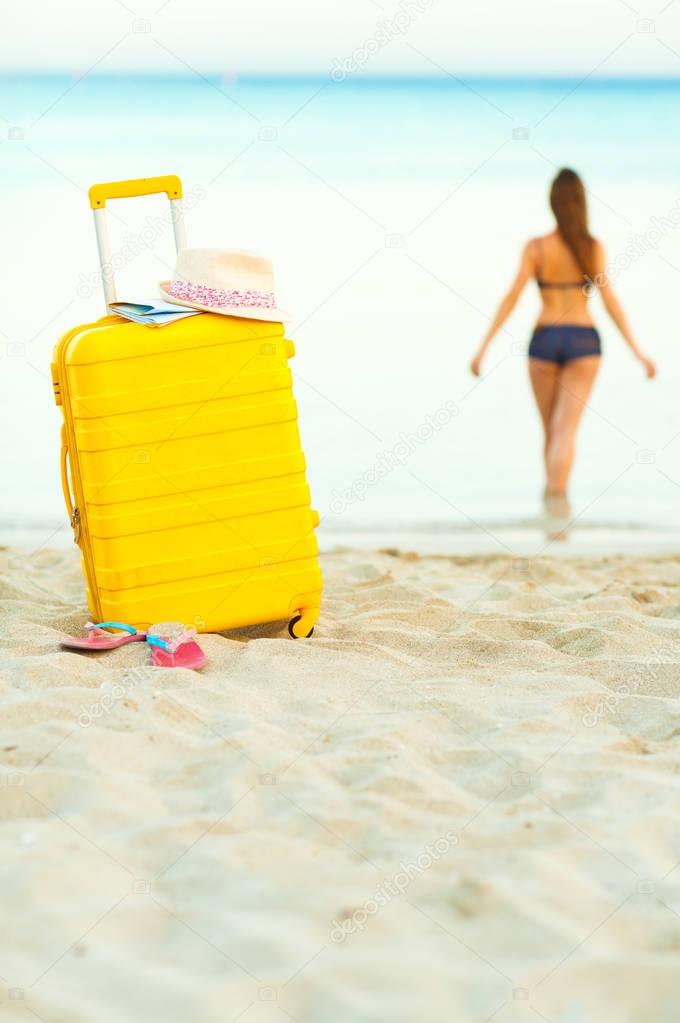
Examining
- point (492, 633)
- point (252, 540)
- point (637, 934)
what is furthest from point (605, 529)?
point (637, 934)

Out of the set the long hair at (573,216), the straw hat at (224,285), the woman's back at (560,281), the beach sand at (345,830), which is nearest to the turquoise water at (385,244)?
the woman's back at (560,281)

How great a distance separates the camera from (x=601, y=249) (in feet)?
19.7

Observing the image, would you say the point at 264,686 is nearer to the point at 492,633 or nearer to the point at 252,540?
the point at 252,540

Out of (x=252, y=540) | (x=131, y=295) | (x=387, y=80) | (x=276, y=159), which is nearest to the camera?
→ (x=252, y=540)

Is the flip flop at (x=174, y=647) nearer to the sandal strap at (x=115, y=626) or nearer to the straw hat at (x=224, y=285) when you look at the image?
the sandal strap at (x=115, y=626)

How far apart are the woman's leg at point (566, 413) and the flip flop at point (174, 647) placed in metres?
3.63

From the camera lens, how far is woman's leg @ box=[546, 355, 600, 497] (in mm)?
6105

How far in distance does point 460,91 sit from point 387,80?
1649mm

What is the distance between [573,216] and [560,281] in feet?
1.16

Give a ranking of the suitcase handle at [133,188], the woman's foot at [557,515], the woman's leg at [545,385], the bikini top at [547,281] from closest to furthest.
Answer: the suitcase handle at [133,188], the woman's foot at [557,515], the bikini top at [547,281], the woman's leg at [545,385]

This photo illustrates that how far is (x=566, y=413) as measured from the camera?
6.14 meters

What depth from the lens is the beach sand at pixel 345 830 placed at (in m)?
1.62

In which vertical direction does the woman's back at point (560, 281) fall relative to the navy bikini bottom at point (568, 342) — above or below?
above

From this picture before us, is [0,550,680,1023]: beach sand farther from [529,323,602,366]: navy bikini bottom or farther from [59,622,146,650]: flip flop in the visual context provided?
[529,323,602,366]: navy bikini bottom
